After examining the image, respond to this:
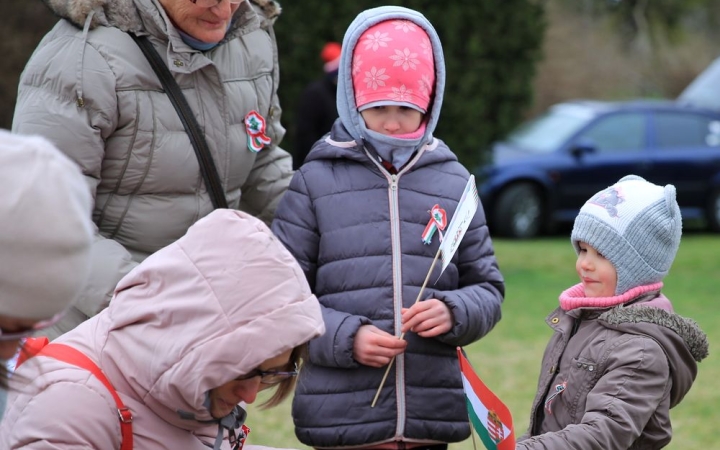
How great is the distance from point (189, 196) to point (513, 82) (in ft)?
24.3

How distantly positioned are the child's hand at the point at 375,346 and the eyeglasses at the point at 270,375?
67 cm

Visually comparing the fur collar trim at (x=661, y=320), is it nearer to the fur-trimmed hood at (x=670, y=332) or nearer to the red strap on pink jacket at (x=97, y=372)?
the fur-trimmed hood at (x=670, y=332)

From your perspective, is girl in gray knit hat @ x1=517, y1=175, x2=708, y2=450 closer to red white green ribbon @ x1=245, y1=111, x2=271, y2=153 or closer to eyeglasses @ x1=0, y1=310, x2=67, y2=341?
red white green ribbon @ x1=245, y1=111, x2=271, y2=153

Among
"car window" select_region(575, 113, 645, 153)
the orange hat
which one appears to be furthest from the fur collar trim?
"car window" select_region(575, 113, 645, 153)

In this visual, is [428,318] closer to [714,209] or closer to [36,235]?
[36,235]

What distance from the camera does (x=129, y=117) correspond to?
10.4 ft

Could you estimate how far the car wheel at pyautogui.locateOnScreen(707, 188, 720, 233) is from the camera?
1393cm

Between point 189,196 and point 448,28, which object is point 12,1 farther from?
point 189,196

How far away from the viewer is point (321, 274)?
330cm

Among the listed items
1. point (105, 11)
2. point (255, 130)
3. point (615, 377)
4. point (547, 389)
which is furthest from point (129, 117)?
point (615, 377)

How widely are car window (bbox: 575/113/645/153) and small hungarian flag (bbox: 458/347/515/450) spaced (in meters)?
11.0

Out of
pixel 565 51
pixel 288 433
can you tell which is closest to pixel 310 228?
pixel 288 433

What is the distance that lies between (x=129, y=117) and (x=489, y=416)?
128cm

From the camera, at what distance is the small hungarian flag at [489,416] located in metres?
2.79
